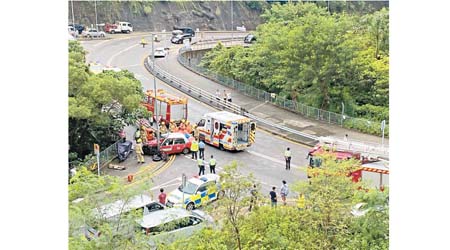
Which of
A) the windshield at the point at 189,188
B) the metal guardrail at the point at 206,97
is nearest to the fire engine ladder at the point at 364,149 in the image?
the metal guardrail at the point at 206,97

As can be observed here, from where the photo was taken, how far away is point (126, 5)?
23.2m

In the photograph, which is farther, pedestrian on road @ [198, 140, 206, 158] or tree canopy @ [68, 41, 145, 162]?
pedestrian on road @ [198, 140, 206, 158]

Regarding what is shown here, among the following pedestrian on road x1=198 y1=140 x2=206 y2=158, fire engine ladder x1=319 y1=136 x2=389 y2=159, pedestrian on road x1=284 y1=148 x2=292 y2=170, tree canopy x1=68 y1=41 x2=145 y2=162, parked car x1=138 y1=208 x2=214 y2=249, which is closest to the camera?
parked car x1=138 y1=208 x2=214 y2=249

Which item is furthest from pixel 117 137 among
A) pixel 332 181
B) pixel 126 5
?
pixel 126 5

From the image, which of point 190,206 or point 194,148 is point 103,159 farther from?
point 190,206

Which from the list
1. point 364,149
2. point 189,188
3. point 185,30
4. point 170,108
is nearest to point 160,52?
point 185,30

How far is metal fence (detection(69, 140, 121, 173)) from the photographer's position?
9.03 meters

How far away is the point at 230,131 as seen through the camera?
10352 mm

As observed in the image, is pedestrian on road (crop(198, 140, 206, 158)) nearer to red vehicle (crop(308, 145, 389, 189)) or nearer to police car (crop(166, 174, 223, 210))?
police car (crop(166, 174, 223, 210))

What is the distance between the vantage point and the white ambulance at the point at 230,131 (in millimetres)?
10406

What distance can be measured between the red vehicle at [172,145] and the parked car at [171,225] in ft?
11.9

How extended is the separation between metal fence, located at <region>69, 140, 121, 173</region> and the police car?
4.70ft

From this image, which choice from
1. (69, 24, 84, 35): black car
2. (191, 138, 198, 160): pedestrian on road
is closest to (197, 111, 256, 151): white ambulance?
(191, 138, 198, 160): pedestrian on road

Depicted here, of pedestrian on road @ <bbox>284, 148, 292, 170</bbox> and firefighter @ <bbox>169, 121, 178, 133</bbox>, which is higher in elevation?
firefighter @ <bbox>169, 121, 178, 133</bbox>
